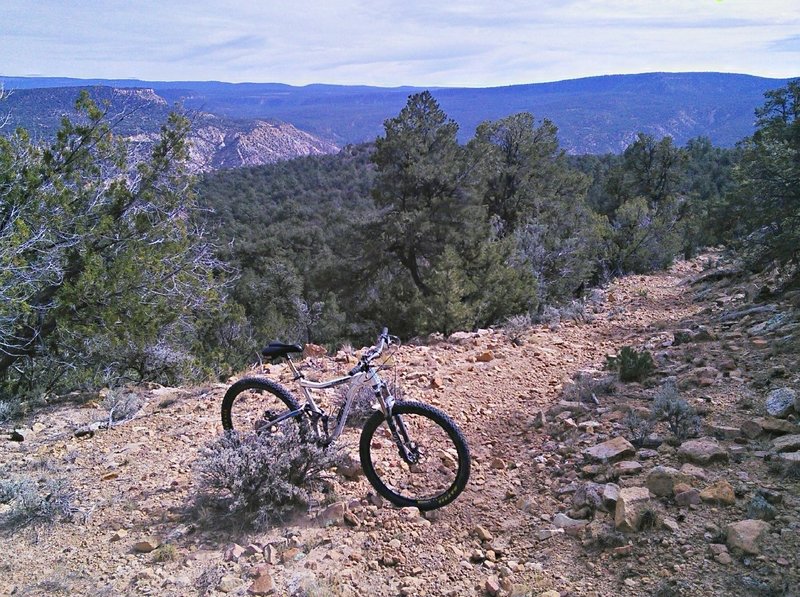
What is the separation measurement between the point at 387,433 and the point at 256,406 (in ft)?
5.14

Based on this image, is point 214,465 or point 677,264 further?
point 677,264

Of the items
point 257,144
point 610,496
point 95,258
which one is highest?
point 257,144

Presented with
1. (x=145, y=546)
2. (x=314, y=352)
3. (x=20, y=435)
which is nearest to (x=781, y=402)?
(x=145, y=546)

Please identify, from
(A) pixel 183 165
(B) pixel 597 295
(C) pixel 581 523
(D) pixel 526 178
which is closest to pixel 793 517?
(C) pixel 581 523

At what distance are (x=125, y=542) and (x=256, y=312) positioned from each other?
1989cm

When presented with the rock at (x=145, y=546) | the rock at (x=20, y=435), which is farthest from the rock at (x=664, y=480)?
the rock at (x=20, y=435)

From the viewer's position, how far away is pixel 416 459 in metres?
3.35

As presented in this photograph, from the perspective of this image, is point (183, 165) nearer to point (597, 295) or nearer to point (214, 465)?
point (214, 465)

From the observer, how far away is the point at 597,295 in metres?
9.71

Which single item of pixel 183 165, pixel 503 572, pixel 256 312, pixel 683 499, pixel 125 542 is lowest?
pixel 256 312

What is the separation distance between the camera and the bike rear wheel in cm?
363

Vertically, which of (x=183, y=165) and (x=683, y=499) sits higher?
(x=183, y=165)

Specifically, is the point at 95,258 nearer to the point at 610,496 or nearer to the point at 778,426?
the point at 610,496

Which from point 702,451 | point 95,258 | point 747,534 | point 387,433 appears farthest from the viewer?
point 95,258
